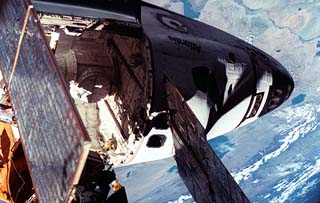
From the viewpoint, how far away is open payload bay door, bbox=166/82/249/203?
213 inches

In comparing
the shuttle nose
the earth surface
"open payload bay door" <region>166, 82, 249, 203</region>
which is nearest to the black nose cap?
the shuttle nose

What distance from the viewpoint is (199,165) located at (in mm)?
5879

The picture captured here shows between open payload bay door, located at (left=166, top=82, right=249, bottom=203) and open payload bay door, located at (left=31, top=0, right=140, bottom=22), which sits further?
open payload bay door, located at (left=31, top=0, right=140, bottom=22)

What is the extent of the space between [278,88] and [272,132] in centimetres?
1402

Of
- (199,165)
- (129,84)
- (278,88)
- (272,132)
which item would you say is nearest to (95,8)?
(129,84)

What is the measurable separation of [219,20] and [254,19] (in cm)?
157

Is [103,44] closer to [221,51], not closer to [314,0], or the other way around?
[221,51]

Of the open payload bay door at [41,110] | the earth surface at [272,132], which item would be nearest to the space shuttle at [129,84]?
the open payload bay door at [41,110]

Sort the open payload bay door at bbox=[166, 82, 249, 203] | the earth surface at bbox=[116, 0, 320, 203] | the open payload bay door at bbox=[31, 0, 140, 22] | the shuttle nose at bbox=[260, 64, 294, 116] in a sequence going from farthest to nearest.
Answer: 1. the earth surface at bbox=[116, 0, 320, 203]
2. the shuttle nose at bbox=[260, 64, 294, 116]
3. the open payload bay door at bbox=[31, 0, 140, 22]
4. the open payload bay door at bbox=[166, 82, 249, 203]

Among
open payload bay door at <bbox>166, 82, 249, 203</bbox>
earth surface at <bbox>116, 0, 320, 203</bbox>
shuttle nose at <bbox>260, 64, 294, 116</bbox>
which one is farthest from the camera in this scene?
earth surface at <bbox>116, 0, 320, 203</bbox>

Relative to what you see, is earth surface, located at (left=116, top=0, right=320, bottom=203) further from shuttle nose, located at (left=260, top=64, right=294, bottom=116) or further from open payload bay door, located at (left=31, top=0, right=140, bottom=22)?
open payload bay door, located at (left=31, top=0, right=140, bottom=22)

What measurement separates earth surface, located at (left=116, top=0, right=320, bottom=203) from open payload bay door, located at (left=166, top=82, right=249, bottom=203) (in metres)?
13.8

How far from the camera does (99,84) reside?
27.9 feet

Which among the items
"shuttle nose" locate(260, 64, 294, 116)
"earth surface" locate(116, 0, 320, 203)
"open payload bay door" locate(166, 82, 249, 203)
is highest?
"open payload bay door" locate(166, 82, 249, 203)
